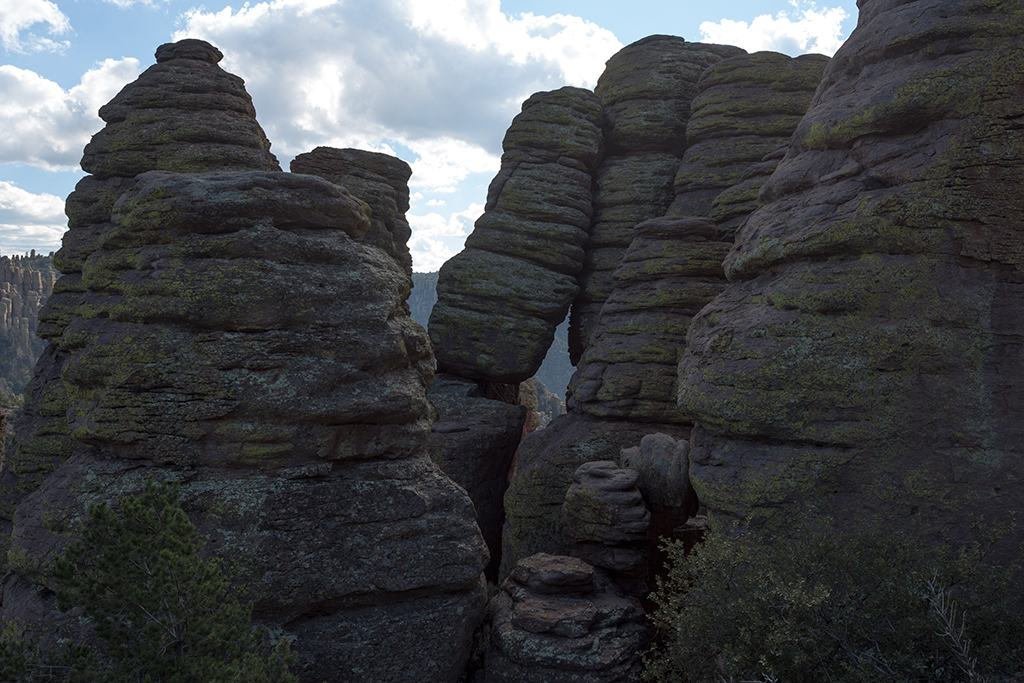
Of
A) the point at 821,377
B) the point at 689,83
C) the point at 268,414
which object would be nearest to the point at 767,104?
the point at 689,83

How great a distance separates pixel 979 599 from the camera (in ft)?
30.7

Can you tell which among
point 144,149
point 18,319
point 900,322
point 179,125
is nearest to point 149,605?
point 900,322

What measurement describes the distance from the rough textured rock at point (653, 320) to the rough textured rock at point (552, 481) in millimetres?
590

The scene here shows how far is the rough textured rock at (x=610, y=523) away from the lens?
14516 mm

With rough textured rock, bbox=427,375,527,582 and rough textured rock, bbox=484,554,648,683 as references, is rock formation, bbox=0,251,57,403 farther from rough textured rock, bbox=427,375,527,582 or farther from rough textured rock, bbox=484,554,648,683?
rough textured rock, bbox=484,554,648,683

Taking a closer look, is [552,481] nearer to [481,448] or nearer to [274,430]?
[481,448]

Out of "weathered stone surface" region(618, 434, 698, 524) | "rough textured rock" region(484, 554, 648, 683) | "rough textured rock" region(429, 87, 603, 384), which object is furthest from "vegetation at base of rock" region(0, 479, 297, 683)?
"rough textured rock" region(429, 87, 603, 384)

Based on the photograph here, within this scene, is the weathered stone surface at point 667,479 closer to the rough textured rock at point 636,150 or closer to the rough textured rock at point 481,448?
the rough textured rock at point 481,448

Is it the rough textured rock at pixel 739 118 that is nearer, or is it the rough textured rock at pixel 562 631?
the rough textured rock at pixel 562 631

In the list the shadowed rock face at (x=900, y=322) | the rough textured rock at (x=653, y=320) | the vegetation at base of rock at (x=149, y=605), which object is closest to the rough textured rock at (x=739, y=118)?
the rough textured rock at (x=653, y=320)

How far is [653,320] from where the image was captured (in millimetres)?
22812

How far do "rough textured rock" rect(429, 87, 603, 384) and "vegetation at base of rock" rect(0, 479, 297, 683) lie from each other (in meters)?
24.2

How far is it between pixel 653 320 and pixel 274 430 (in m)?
15.7

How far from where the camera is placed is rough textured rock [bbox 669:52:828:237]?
2731 cm
